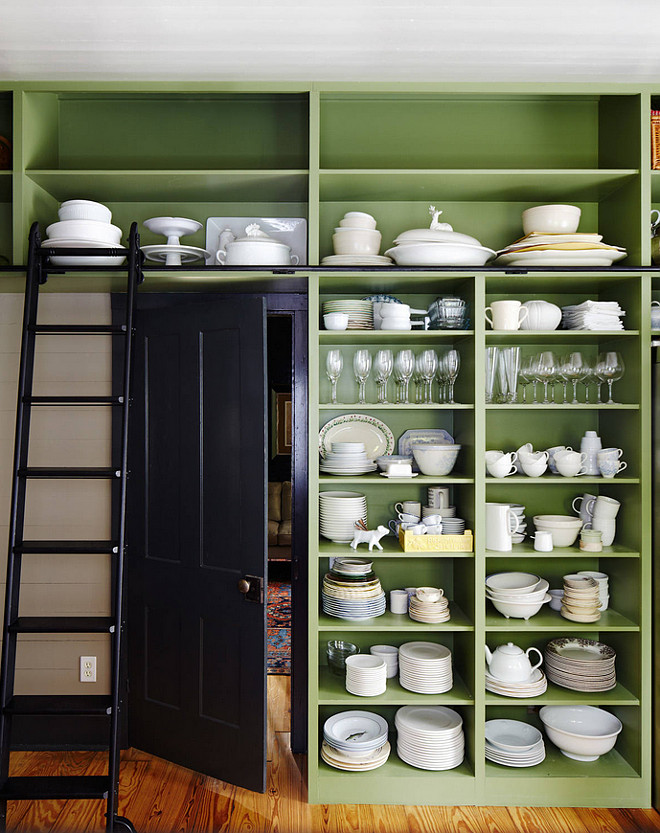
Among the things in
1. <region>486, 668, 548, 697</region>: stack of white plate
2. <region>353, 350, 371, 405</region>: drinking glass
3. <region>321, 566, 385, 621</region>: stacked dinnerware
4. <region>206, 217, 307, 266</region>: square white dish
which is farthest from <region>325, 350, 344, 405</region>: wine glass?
<region>486, 668, 548, 697</region>: stack of white plate

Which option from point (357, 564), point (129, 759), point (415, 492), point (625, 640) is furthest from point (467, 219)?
point (129, 759)

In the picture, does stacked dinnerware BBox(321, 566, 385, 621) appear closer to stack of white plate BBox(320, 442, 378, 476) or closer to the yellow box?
the yellow box

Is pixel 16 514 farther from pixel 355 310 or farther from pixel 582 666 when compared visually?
pixel 582 666

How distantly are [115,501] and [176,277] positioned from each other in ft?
3.55

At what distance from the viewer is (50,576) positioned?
2.97m

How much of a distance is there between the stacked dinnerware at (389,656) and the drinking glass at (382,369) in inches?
44.3

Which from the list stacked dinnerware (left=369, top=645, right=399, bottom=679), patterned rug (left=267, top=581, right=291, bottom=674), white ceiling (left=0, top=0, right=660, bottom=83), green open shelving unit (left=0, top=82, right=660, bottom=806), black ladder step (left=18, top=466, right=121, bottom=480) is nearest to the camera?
white ceiling (left=0, top=0, right=660, bottom=83)

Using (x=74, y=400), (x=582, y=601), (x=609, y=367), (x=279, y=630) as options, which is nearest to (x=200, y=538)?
(x=74, y=400)

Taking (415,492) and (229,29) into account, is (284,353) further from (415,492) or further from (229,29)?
(229,29)

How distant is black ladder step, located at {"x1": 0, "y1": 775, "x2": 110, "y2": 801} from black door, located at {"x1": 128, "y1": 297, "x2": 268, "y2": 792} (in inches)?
22.8

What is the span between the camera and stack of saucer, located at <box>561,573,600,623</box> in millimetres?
2664

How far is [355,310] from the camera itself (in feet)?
8.88

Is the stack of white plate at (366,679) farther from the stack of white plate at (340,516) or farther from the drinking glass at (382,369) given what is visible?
the drinking glass at (382,369)

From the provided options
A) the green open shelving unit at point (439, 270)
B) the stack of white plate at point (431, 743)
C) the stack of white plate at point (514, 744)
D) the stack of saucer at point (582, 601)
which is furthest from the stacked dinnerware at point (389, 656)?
the stack of saucer at point (582, 601)
